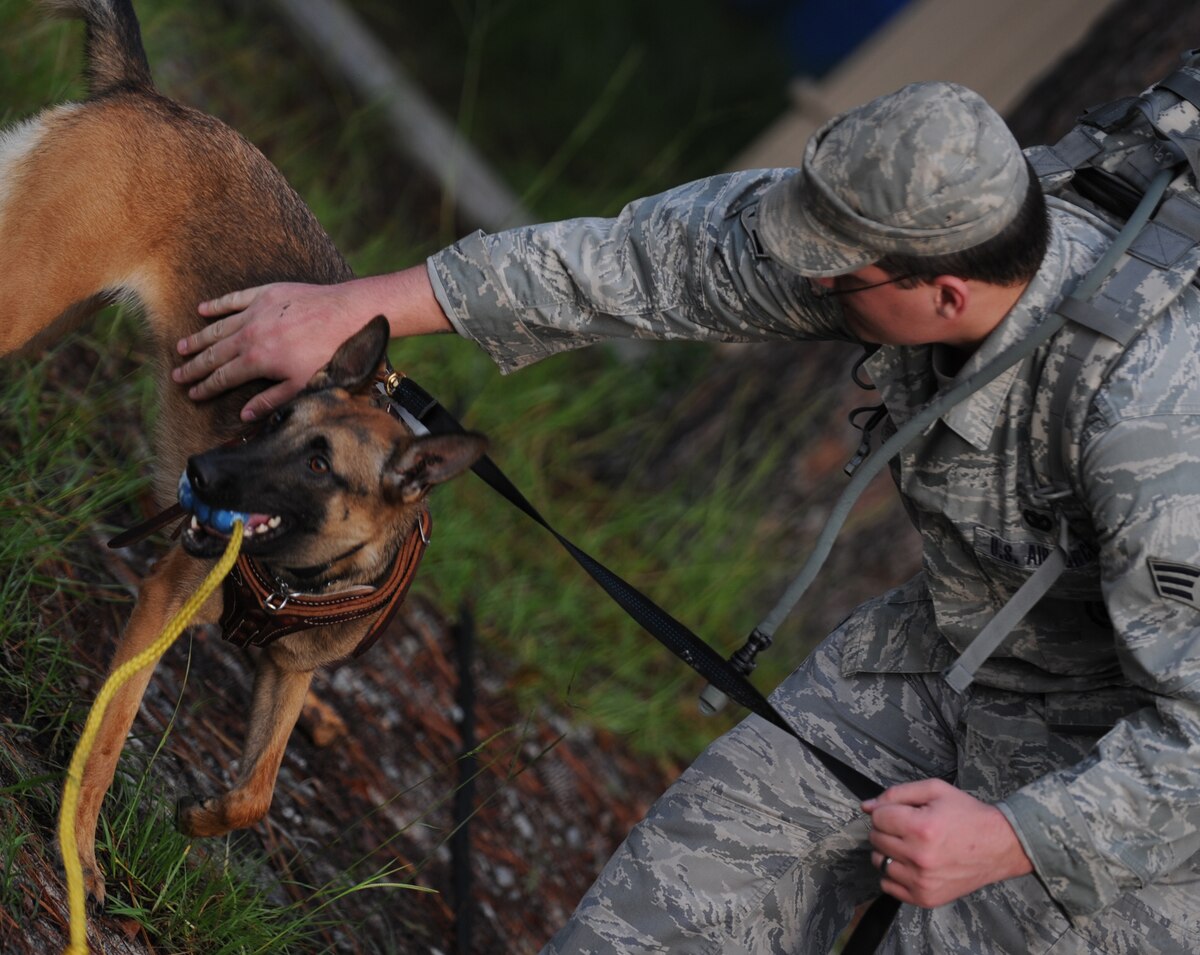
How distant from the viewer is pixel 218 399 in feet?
9.99

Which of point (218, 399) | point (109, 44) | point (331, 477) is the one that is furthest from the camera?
point (109, 44)

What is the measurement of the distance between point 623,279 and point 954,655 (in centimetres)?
106

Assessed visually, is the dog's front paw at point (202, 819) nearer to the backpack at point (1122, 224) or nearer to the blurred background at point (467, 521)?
the blurred background at point (467, 521)

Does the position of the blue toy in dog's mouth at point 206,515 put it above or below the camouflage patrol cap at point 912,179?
above

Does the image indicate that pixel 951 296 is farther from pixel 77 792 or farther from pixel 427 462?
pixel 77 792

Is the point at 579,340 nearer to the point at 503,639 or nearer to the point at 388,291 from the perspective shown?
the point at 388,291

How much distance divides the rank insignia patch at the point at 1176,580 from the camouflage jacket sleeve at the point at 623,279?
2.91 feet

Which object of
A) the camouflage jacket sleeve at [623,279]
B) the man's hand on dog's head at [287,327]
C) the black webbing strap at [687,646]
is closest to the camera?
the black webbing strap at [687,646]

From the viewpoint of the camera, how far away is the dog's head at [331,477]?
2502mm

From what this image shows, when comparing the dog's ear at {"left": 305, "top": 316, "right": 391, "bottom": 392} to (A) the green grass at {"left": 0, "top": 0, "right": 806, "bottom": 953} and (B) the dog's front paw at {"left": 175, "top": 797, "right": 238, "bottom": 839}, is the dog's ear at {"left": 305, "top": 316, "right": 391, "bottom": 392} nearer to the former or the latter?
(A) the green grass at {"left": 0, "top": 0, "right": 806, "bottom": 953}

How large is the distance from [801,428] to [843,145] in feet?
9.72

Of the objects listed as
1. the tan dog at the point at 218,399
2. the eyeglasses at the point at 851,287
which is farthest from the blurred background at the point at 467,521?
the eyeglasses at the point at 851,287

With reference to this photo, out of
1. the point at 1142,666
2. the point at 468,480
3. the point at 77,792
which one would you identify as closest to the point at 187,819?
the point at 77,792

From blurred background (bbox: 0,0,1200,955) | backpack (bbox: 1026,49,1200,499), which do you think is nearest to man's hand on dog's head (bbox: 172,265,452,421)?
blurred background (bbox: 0,0,1200,955)
